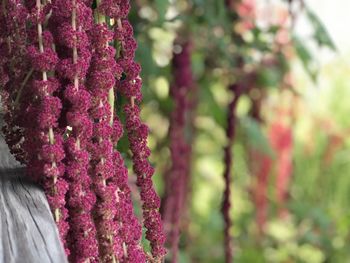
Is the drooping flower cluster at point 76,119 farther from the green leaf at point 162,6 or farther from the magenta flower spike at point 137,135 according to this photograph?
the green leaf at point 162,6

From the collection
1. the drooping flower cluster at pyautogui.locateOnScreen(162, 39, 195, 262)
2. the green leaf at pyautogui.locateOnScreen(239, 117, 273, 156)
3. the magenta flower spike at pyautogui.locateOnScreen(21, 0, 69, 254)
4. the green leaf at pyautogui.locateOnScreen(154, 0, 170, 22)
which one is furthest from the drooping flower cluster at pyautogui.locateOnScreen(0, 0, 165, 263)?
the green leaf at pyautogui.locateOnScreen(239, 117, 273, 156)

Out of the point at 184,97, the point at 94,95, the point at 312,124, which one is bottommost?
the point at 312,124

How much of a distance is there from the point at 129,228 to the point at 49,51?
0.64ft

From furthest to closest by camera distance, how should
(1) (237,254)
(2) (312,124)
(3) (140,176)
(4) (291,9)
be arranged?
(2) (312,124)
(1) (237,254)
(4) (291,9)
(3) (140,176)

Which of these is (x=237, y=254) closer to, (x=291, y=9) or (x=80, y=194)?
(x=291, y=9)

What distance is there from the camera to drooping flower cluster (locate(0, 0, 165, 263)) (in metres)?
0.89

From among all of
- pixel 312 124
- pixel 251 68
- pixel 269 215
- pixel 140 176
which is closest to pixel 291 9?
pixel 251 68

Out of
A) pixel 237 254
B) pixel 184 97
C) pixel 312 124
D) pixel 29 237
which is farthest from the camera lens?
pixel 312 124

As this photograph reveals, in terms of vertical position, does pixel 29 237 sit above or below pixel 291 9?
below

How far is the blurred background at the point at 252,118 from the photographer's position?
227 centimetres

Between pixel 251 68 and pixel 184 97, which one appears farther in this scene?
pixel 251 68

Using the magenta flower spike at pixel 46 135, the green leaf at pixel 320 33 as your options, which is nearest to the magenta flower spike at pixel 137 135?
the magenta flower spike at pixel 46 135

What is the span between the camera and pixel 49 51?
900mm

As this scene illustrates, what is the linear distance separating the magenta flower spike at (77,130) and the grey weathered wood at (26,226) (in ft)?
0.11
